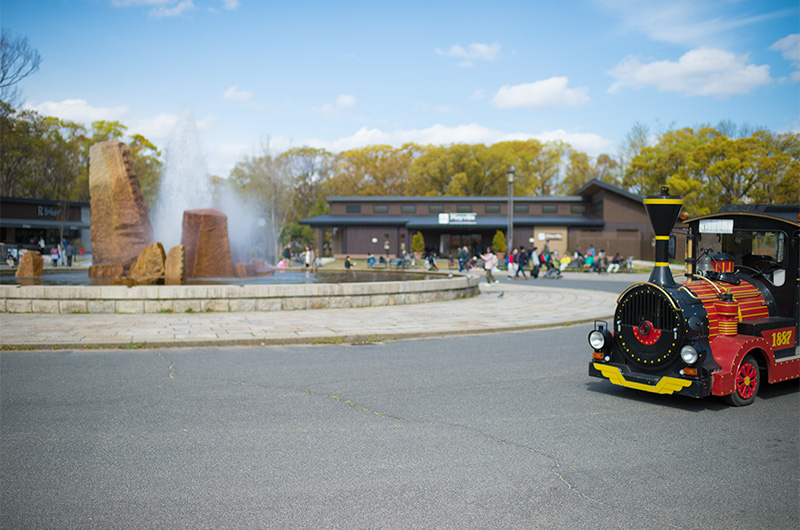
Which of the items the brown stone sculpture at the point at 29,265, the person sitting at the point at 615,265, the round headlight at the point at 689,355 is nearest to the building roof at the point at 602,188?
the person sitting at the point at 615,265

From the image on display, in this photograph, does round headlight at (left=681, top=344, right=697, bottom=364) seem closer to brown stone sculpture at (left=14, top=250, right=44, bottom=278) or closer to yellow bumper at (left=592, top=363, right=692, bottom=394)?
yellow bumper at (left=592, top=363, right=692, bottom=394)

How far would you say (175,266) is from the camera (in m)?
15.3

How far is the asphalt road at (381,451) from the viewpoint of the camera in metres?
3.63

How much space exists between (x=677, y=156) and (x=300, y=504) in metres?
54.2

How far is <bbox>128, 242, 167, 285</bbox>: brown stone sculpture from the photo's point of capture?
15289 mm

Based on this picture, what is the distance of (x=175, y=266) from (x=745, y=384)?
43.6ft

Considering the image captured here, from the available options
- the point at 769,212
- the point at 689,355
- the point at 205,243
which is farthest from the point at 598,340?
the point at 205,243

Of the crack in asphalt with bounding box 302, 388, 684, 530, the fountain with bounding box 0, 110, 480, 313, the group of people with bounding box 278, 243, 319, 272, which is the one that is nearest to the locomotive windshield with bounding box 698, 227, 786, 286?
the crack in asphalt with bounding box 302, 388, 684, 530

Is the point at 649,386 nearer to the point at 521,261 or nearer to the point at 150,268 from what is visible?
the point at 150,268

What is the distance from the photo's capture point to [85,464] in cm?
436

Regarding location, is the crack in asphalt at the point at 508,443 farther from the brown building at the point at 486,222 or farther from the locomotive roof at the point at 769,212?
the brown building at the point at 486,222

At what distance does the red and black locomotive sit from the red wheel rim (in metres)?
0.01

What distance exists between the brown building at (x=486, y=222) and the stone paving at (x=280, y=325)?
3407cm

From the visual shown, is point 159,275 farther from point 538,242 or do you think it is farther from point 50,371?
point 538,242
